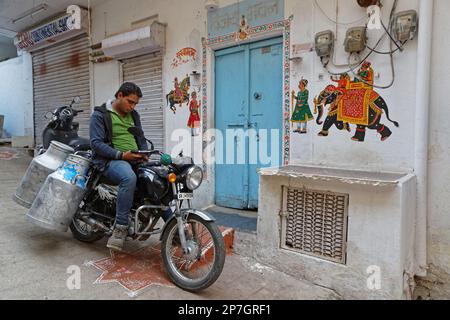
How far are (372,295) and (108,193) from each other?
101 inches

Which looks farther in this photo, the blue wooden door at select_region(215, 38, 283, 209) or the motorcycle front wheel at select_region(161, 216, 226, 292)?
the blue wooden door at select_region(215, 38, 283, 209)

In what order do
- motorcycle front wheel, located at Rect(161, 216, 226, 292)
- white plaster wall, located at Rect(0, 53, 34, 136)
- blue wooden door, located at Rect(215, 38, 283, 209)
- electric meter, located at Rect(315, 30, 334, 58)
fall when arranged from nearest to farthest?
motorcycle front wheel, located at Rect(161, 216, 226, 292) → electric meter, located at Rect(315, 30, 334, 58) → blue wooden door, located at Rect(215, 38, 283, 209) → white plaster wall, located at Rect(0, 53, 34, 136)

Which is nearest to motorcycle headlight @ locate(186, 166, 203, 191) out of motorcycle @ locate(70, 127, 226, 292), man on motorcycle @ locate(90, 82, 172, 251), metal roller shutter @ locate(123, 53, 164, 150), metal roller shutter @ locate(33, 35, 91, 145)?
motorcycle @ locate(70, 127, 226, 292)

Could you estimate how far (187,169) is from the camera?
2672 mm

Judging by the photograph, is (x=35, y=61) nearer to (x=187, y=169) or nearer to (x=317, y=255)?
(x=187, y=169)

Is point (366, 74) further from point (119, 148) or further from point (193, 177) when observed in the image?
point (119, 148)

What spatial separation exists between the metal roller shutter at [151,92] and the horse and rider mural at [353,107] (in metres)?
2.91

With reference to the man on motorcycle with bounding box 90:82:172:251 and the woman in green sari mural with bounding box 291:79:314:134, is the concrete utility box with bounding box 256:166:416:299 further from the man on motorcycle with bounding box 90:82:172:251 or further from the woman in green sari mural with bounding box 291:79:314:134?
the man on motorcycle with bounding box 90:82:172:251

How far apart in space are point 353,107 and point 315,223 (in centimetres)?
135

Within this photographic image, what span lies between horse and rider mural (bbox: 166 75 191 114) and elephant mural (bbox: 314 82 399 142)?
84.3 inches

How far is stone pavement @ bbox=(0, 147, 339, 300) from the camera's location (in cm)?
255

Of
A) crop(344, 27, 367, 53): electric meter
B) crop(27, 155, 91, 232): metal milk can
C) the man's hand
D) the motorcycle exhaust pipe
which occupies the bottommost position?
Result: the motorcycle exhaust pipe

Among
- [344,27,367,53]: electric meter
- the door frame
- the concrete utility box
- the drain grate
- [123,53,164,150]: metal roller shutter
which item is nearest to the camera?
the concrete utility box
